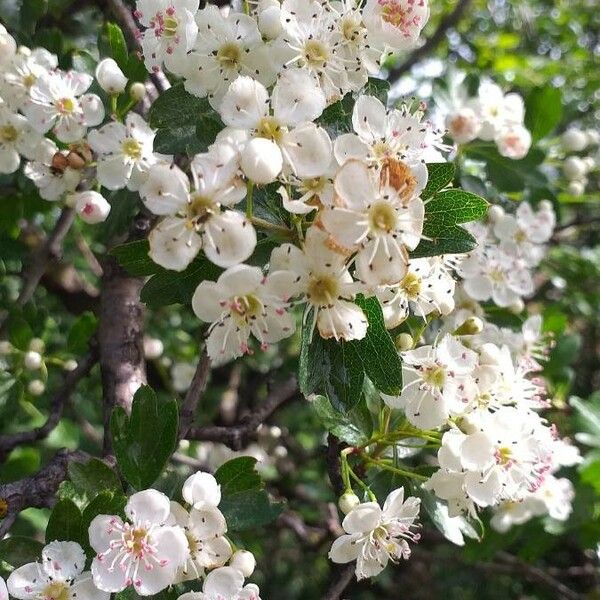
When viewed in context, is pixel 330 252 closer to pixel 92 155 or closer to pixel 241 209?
pixel 241 209

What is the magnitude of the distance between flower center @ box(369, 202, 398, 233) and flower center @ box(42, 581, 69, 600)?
1.97 feet

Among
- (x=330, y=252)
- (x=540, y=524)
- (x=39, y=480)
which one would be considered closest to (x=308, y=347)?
(x=330, y=252)

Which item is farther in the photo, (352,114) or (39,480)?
(39,480)

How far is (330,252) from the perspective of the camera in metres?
0.88

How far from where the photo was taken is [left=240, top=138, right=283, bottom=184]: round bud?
34.0 inches

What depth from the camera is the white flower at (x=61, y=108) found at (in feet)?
4.26

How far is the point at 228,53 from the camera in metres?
1.06

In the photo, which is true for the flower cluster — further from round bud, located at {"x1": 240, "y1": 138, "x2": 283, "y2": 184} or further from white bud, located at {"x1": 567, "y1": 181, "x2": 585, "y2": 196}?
white bud, located at {"x1": 567, "y1": 181, "x2": 585, "y2": 196}

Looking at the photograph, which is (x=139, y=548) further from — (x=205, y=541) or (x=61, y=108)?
(x=61, y=108)

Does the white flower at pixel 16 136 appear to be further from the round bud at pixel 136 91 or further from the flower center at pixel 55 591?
the flower center at pixel 55 591

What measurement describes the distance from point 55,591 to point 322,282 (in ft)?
1.71

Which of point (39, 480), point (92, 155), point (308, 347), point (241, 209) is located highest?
point (241, 209)

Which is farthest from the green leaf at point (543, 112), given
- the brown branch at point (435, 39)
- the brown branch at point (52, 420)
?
the brown branch at point (52, 420)

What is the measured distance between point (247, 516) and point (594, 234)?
2.77 m
